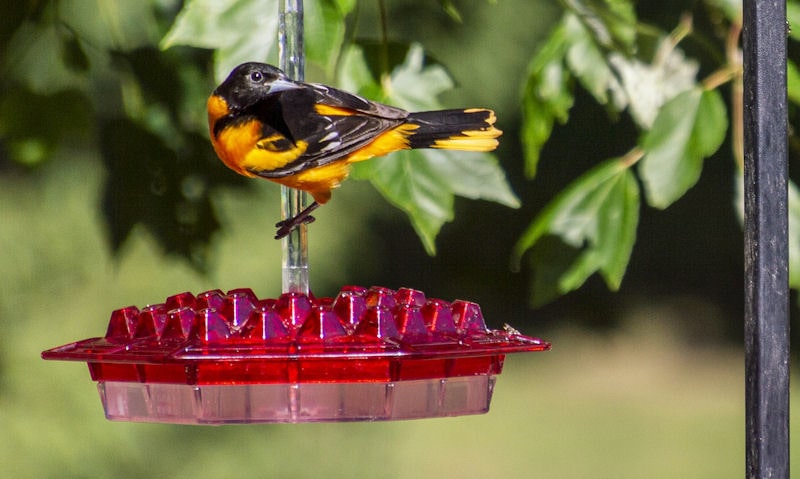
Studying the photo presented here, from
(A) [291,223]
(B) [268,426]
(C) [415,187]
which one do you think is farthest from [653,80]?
(A) [291,223]

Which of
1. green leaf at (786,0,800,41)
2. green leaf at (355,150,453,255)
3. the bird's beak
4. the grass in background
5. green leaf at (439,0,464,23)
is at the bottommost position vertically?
the grass in background

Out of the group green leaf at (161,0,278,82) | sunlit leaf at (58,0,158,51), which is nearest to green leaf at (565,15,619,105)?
green leaf at (161,0,278,82)

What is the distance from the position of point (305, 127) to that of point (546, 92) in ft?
3.09

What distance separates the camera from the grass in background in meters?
1.78

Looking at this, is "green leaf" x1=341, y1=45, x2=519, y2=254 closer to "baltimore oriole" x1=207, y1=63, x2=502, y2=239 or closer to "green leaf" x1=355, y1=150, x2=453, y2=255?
"green leaf" x1=355, y1=150, x2=453, y2=255

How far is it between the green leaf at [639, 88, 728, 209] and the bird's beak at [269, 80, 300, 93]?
1.01 metres

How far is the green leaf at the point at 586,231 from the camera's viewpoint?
1.75 meters

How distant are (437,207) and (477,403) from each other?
806mm

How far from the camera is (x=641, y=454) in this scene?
185 centimetres

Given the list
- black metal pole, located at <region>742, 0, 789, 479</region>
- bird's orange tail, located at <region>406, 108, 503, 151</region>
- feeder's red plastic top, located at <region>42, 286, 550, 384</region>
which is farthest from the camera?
bird's orange tail, located at <region>406, 108, 503, 151</region>

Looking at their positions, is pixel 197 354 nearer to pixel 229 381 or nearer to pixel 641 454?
pixel 229 381

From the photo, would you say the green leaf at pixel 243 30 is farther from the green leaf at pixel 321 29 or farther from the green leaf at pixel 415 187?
the green leaf at pixel 415 187

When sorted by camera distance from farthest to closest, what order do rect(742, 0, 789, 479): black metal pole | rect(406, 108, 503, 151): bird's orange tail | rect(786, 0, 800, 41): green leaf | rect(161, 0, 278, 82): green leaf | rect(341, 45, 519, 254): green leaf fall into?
rect(786, 0, 800, 41): green leaf < rect(341, 45, 519, 254): green leaf < rect(161, 0, 278, 82): green leaf < rect(406, 108, 503, 151): bird's orange tail < rect(742, 0, 789, 479): black metal pole

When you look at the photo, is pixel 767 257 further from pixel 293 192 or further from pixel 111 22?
pixel 111 22
